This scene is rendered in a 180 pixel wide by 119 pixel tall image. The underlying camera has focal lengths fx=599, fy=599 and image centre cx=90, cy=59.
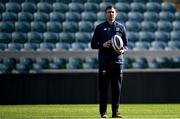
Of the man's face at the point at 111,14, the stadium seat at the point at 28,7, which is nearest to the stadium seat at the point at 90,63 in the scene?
the stadium seat at the point at 28,7

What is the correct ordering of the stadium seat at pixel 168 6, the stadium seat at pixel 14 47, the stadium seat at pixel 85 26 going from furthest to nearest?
1. the stadium seat at pixel 168 6
2. the stadium seat at pixel 85 26
3. the stadium seat at pixel 14 47

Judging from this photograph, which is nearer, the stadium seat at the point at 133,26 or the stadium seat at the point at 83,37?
the stadium seat at the point at 83,37

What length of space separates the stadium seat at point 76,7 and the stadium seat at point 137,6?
1784 millimetres

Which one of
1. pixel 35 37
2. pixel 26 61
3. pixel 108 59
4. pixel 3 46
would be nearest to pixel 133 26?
pixel 35 37

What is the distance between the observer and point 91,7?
2027 centimetres

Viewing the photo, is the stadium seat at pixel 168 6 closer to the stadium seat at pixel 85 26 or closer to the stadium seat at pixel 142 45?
the stadium seat at pixel 142 45

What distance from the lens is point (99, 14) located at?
66.1ft

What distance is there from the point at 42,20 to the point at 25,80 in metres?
4.30

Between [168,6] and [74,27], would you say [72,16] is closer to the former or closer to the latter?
[74,27]

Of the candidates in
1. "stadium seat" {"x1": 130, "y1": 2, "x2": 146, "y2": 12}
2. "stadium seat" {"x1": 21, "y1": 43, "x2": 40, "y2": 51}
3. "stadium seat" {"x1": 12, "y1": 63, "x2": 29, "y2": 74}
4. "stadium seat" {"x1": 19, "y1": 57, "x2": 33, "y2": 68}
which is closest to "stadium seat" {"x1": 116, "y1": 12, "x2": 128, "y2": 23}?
"stadium seat" {"x1": 130, "y1": 2, "x2": 146, "y2": 12}

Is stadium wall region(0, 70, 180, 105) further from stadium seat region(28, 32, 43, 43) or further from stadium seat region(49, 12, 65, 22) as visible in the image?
stadium seat region(49, 12, 65, 22)

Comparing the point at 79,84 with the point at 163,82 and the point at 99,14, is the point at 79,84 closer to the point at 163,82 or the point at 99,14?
the point at 163,82

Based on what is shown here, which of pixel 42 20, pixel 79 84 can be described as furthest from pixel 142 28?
pixel 79 84

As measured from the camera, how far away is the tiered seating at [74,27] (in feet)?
61.8
